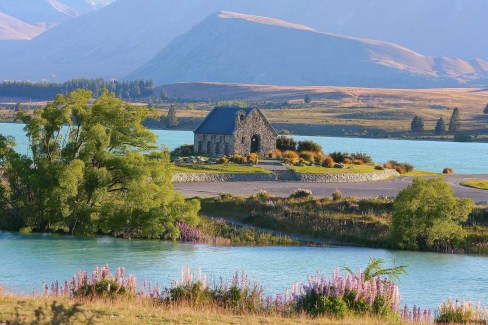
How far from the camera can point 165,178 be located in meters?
48.1

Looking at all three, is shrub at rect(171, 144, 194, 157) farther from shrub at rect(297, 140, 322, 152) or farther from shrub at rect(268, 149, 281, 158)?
shrub at rect(297, 140, 322, 152)

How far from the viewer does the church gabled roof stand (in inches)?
3479

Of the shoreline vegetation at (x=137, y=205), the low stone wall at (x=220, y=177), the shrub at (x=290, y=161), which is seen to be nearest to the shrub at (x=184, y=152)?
the shrub at (x=290, y=161)

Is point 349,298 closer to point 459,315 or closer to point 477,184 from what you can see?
point 459,315

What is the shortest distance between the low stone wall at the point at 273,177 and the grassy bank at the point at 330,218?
1496cm

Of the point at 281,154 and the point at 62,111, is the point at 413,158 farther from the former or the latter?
the point at 62,111

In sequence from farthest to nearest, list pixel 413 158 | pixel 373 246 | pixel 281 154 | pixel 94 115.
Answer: pixel 413 158, pixel 281 154, pixel 94 115, pixel 373 246

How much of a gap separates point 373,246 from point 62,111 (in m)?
18.0

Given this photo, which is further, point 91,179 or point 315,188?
point 315,188

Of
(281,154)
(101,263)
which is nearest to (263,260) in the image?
(101,263)

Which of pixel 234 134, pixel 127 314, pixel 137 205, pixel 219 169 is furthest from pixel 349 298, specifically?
pixel 234 134

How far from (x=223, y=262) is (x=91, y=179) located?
36.6ft

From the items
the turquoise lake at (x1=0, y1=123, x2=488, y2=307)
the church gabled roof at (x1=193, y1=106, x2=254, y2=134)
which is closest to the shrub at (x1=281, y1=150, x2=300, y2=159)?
the church gabled roof at (x1=193, y1=106, x2=254, y2=134)

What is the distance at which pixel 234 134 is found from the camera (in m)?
86.8
